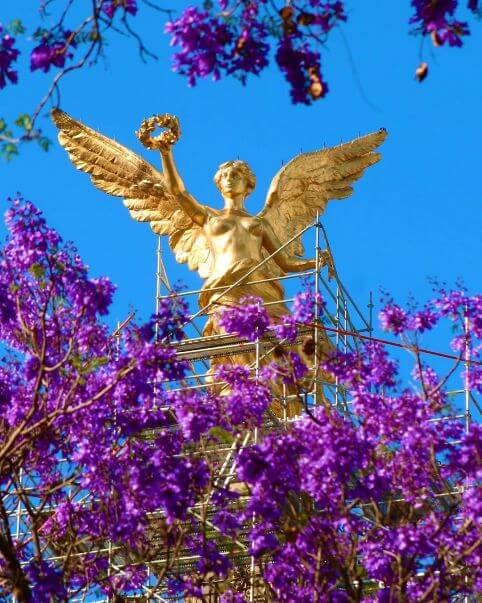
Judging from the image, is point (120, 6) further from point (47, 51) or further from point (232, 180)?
point (232, 180)

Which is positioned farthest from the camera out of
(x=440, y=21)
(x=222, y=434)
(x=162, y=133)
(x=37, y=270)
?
(x=162, y=133)

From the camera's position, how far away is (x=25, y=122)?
12766mm

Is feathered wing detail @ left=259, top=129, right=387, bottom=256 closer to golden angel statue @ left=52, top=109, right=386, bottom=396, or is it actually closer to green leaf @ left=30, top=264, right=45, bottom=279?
golden angel statue @ left=52, top=109, right=386, bottom=396

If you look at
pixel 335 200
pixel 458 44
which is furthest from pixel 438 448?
pixel 335 200

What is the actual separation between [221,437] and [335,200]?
35.7ft

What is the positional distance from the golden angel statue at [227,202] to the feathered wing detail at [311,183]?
0.01 m

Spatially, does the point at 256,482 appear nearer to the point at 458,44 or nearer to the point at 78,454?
the point at 78,454

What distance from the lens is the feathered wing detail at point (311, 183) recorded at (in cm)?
2644

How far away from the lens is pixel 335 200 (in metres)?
27.4

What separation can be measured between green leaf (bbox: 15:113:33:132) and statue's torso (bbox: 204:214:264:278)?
482 inches

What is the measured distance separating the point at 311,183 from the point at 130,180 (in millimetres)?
2741

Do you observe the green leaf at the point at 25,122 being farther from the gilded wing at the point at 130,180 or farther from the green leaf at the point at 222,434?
the gilded wing at the point at 130,180

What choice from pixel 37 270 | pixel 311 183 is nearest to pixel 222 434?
pixel 37 270

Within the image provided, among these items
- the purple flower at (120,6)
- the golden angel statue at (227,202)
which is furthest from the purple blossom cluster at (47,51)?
the golden angel statue at (227,202)
